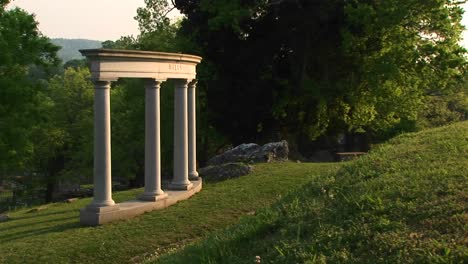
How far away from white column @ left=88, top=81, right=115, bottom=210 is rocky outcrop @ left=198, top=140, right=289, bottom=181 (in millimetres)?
8390

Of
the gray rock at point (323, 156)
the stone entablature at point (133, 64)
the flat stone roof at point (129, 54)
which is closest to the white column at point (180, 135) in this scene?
the stone entablature at point (133, 64)

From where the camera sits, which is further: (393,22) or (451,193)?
(393,22)

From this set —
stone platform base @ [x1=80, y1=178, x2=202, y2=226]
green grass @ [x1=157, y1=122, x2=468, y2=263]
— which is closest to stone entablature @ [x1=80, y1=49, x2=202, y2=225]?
stone platform base @ [x1=80, y1=178, x2=202, y2=226]

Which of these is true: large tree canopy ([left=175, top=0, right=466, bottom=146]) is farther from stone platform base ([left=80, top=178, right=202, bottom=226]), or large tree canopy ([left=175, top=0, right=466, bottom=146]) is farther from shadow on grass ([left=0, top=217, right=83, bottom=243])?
shadow on grass ([left=0, top=217, right=83, bottom=243])

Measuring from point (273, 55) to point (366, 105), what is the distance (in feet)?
26.6

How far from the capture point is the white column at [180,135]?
21.4 meters

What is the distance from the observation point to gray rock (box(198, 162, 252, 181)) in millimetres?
24797

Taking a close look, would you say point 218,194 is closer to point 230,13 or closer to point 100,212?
point 100,212

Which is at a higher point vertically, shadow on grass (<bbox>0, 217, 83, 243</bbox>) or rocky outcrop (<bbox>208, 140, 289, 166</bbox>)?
rocky outcrop (<bbox>208, 140, 289, 166</bbox>)

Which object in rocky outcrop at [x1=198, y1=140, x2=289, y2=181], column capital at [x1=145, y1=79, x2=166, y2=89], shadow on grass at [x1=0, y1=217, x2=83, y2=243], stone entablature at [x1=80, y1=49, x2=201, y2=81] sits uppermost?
stone entablature at [x1=80, y1=49, x2=201, y2=81]

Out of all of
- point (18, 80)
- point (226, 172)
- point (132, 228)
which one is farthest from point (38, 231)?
point (18, 80)

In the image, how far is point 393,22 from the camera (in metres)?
32.9

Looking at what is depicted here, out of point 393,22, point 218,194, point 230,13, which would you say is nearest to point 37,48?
point 230,13

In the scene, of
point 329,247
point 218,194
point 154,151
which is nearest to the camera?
point 329,247
